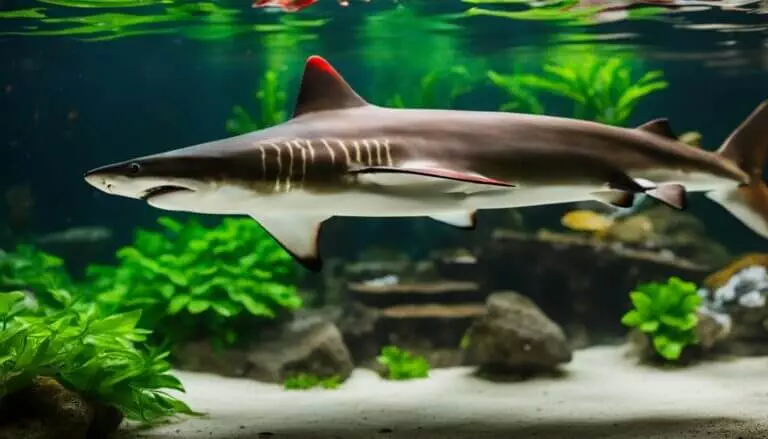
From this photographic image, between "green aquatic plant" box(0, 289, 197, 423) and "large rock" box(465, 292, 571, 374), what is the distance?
154 inches

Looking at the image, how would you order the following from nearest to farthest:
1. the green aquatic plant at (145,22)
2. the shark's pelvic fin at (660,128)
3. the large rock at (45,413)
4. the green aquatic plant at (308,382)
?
A: the large rock at (45,413), the shark's pelvic fin at (660,128), the green aquatic plant at (308,382), the green aquatic plant at (145,22)

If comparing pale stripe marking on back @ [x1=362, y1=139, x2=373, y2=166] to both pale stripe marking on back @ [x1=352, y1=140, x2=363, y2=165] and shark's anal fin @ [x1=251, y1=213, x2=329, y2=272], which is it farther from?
shark's anal fin @ [x1=251, y1=213, x2=329, y2=272]

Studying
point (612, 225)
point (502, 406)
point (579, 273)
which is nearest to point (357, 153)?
point (502, 406)

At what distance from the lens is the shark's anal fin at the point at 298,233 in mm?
4496

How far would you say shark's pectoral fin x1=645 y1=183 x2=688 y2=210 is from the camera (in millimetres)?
5062

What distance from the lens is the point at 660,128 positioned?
Answer: 5.46 metres

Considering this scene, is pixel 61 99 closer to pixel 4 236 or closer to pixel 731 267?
pixel 4 236

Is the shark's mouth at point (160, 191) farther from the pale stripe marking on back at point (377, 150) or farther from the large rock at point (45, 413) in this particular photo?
the large rock at point (45, 413)

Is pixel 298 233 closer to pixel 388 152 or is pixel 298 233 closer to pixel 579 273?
pixel 388 152

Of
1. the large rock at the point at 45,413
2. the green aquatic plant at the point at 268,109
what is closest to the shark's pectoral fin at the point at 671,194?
the large rock at the point at 45,413

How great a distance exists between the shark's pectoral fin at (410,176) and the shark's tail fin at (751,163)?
8.24 feet

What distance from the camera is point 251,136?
13.9 ft

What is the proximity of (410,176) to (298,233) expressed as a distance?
95 cm

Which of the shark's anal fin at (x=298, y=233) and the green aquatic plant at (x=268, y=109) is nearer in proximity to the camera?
the shark's anal fin at (x=298, y=233)
